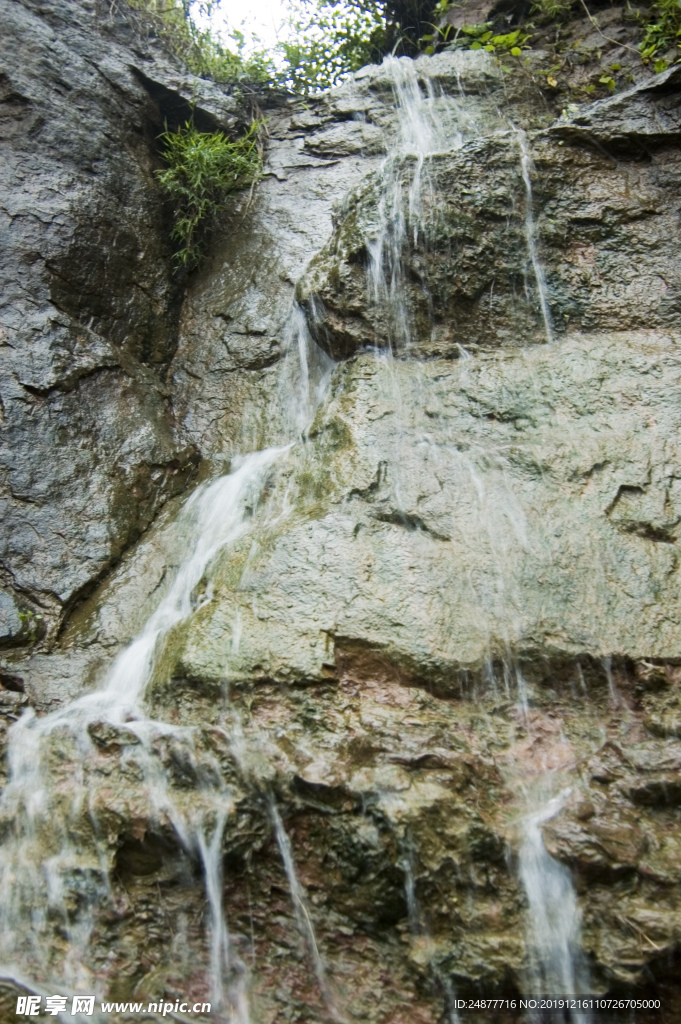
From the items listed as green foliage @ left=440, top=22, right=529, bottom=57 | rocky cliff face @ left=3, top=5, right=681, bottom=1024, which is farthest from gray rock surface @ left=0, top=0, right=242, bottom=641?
green foliage @ left=440, top=22, right=529, bottom=57

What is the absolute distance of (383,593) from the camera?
3.51m

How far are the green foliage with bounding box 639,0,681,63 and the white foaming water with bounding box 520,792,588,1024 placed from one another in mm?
5835

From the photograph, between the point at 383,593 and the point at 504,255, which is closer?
the point at 383,593

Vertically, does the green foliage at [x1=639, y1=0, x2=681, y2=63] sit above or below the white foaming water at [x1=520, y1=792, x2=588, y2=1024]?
above

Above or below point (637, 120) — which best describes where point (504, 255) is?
below

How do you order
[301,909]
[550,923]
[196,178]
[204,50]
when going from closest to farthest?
1. [550,923]
2. [301,909]
3. [196,178]
4. [204,50]

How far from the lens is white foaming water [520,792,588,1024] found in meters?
2.60

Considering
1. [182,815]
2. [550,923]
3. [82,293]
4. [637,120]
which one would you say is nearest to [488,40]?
[637,120]

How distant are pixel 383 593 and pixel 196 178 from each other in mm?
4377

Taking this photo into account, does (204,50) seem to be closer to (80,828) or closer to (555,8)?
(555,8)

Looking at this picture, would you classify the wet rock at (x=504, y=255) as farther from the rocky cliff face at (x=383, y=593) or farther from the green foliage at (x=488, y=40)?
the green foliage at (x=488, y=40)

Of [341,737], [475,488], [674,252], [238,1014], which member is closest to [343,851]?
[341,737]

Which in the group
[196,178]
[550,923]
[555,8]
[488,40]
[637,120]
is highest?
[555,8]

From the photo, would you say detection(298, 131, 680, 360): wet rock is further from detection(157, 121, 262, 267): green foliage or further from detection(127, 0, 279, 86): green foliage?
detection(127, 0, 279, 86): green foliage
